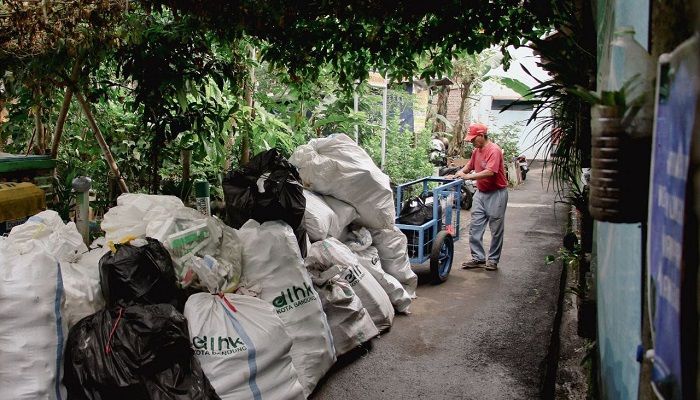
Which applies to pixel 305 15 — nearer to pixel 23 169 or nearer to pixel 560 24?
pixel 560 24

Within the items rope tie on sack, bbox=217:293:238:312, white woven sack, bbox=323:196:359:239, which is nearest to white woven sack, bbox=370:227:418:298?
white woven sack, bbox=323:196:359:239

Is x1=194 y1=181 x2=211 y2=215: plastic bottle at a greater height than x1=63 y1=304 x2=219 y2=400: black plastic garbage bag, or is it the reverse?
x1=194 y1=181 x2=211 y2=215: plastic bottle

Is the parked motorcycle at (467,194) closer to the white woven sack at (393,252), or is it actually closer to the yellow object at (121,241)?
the white woven sack at (393,252)

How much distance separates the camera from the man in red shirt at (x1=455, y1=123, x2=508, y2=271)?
7.26 m

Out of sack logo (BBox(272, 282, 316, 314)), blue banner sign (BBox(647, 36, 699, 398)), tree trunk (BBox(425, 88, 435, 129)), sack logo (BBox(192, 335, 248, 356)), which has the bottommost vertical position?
sack logo (BBox(192, 335, 248, 356))

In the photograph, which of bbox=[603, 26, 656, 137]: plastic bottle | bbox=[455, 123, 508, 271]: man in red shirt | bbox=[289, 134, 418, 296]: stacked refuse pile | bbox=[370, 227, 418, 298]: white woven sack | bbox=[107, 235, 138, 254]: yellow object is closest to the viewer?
bbox=[603, 26, 656, 137]: plastic bottle

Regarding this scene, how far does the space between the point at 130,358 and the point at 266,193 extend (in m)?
1.48

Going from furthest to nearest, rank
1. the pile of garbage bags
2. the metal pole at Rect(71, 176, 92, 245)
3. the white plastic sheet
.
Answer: the metal pole at Rect(71, 176, 92, 245)
the white plastic sheet
the pile of garbage bags

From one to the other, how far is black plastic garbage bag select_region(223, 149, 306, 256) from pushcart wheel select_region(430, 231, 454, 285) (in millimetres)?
2561

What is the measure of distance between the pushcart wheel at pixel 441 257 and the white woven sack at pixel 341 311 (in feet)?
6.56

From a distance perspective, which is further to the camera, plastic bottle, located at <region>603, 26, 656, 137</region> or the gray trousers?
the gray trousers

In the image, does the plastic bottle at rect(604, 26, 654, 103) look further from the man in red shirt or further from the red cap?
the red cap

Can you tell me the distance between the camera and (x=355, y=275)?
5098mm

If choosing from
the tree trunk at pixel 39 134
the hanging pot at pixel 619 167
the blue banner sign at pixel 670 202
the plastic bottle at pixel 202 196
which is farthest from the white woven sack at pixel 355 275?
the blue banner sign at pixel 670 202
